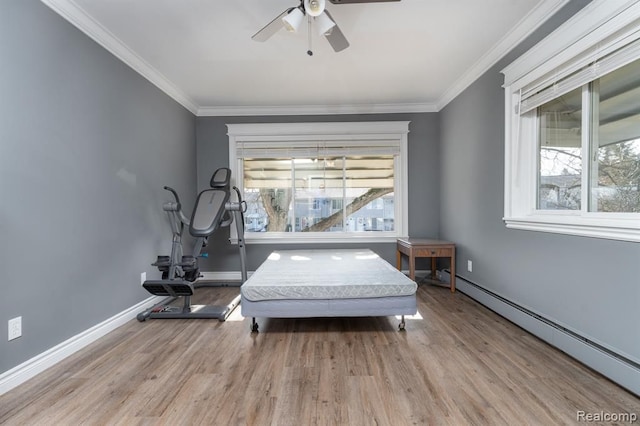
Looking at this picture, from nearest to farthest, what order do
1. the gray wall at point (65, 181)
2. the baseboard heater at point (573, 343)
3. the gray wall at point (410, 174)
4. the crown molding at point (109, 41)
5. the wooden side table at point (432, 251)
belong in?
the baseboard heater at point (573, 343) → the gray wall at point (65, 181) → the crown molding at point (109, 41) → the wooden side table at point (432, 251) → the gray wall at point (410, 174)

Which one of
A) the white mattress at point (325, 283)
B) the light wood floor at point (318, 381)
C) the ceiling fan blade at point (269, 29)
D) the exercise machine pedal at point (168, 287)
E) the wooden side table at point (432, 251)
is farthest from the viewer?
the wooden side table at point (432, 251)

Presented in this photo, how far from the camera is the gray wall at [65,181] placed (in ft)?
5.74

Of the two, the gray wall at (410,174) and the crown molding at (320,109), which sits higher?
the crown molding at (320,109)

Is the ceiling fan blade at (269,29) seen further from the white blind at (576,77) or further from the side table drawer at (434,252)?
the side table drawer at (434,252)

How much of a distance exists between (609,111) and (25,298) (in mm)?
3932

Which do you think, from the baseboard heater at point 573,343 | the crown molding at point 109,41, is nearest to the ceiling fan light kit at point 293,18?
the crown molding at point 109,41

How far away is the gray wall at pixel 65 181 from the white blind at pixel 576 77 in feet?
11.8

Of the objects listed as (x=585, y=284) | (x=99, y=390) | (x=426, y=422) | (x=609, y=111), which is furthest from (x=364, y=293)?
(x=609, y=111)

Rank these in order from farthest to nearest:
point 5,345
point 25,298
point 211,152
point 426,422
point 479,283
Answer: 1. point 211,152
2. point 479,283
3. point 25,298
4. point 5,345
5. point 426,422

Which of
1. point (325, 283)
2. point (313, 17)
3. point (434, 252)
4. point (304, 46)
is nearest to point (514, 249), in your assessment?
point (434, 252)

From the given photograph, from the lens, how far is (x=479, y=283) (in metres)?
3.19

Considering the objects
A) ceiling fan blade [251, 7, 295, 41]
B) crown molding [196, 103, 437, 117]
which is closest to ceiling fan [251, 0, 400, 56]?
ceiling fan blade [251, 7, 295, 41]

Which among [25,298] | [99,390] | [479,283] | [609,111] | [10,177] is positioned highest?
[609,111]

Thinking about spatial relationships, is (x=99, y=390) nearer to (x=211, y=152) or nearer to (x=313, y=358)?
(x=313, y=358)
